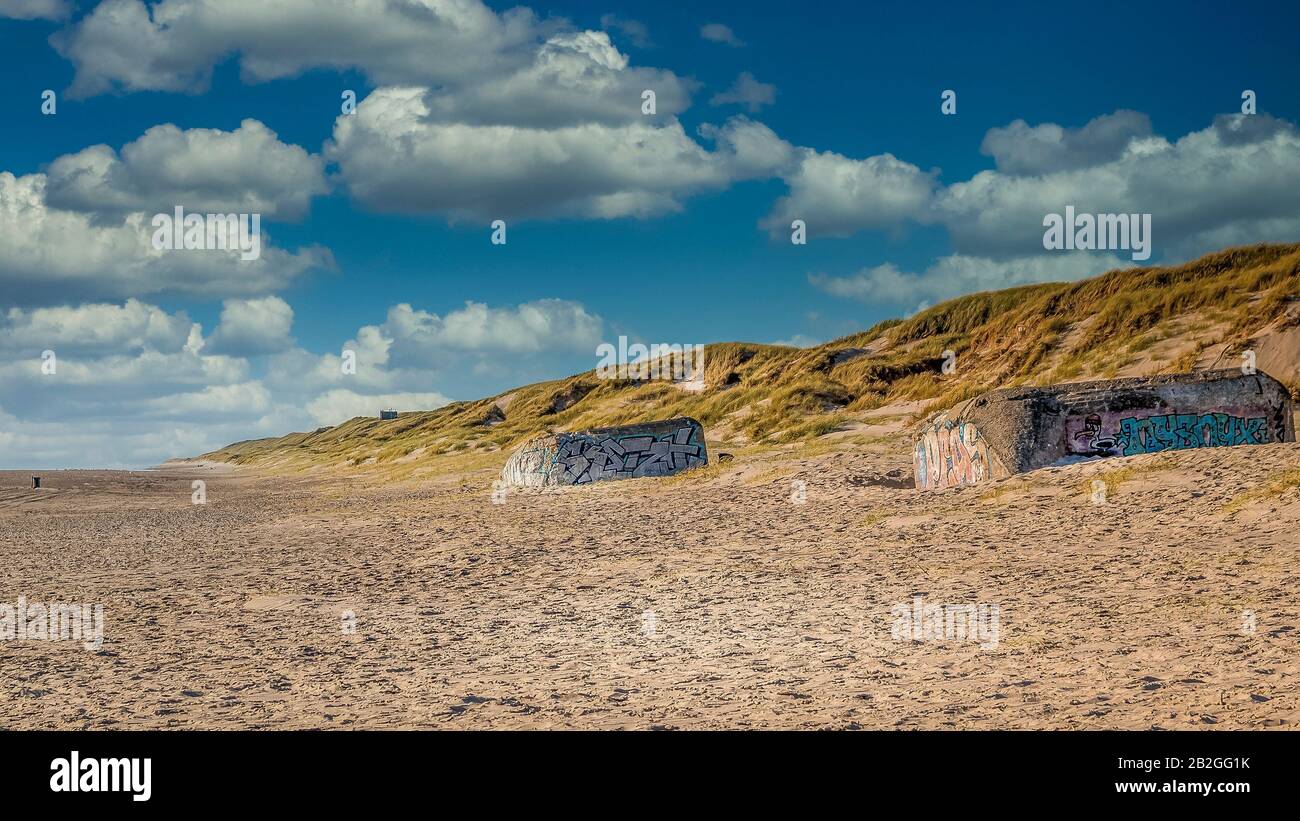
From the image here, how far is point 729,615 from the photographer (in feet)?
33.0

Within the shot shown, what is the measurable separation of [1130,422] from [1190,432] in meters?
1.02

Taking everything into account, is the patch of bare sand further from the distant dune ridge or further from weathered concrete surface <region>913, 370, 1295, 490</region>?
the distant dune ridge

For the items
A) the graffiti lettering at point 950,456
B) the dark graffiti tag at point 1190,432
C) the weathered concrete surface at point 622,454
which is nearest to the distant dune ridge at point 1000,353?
the weathered concrete surface at point 622,454

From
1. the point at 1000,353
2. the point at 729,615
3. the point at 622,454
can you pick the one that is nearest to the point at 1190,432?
the point at 729,615

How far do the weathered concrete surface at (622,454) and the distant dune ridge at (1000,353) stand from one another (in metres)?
6.83

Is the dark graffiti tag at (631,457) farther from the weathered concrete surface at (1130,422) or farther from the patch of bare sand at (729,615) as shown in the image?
the weathered concrete surface at (1130,422)

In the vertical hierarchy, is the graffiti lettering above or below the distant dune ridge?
below

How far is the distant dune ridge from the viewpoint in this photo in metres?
30.8

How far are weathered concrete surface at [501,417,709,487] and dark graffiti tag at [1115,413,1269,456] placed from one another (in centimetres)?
1200

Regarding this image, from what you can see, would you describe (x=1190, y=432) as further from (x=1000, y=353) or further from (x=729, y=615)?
(x=1000, y=353)

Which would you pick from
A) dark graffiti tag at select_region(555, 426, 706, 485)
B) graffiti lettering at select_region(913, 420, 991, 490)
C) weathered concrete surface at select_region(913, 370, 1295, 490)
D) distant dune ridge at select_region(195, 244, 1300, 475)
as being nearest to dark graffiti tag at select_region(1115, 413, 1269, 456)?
weathered concrete surface at select_region(913, 370, 1295, 490)

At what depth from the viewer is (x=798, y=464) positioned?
71.1 feet

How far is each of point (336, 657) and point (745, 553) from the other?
642 centimetres
